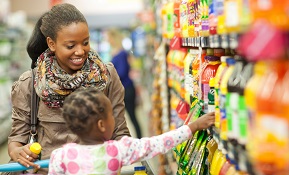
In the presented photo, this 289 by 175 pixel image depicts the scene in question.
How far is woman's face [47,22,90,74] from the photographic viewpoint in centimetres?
311

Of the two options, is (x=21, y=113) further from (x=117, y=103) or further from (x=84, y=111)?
(x=84, y=111)

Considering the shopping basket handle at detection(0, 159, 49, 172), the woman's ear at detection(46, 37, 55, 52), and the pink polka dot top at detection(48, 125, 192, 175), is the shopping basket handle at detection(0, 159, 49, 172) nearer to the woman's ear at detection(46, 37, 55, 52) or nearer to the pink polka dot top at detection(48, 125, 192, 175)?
the pink polka dot top at detection(48, 125, 192, 175)

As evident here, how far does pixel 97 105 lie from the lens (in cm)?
262

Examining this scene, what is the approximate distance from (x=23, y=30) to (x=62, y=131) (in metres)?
9.46

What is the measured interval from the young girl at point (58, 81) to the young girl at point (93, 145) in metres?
0.47

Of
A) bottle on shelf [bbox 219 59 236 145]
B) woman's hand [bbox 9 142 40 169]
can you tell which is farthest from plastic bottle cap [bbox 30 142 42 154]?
bottle on shelf [bbox 219 59 236 145]

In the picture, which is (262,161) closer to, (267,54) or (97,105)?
(267,54)

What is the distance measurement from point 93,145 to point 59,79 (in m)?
0.67

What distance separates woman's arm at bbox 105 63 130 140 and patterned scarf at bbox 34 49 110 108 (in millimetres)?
98

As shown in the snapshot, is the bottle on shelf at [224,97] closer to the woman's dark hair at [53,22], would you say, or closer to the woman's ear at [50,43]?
the woman's dark hair at [53,22]

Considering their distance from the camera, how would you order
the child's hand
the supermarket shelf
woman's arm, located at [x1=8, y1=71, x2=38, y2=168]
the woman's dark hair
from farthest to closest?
1. woman's arm, located at [x1=8, y1=71, x2=38, y2=168]
2. the woman's dark hair
3. the child's hand
4. the supermarket shelf

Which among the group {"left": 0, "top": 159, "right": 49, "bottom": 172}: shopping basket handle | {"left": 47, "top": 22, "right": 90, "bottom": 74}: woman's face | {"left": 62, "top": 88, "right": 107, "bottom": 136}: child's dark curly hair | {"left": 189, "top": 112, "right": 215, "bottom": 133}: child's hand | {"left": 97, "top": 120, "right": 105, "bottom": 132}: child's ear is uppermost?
{"left": 47, "top": 22, "right": 90, "bottom": 74}: woman's face

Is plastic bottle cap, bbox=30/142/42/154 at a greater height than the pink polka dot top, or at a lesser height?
lesser

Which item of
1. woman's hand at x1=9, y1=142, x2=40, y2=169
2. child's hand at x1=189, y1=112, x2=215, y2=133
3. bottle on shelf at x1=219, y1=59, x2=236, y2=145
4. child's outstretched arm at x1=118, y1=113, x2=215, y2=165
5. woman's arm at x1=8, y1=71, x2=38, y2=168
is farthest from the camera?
woman's arm at x1=8, y1=71, x2=38, y2=168
